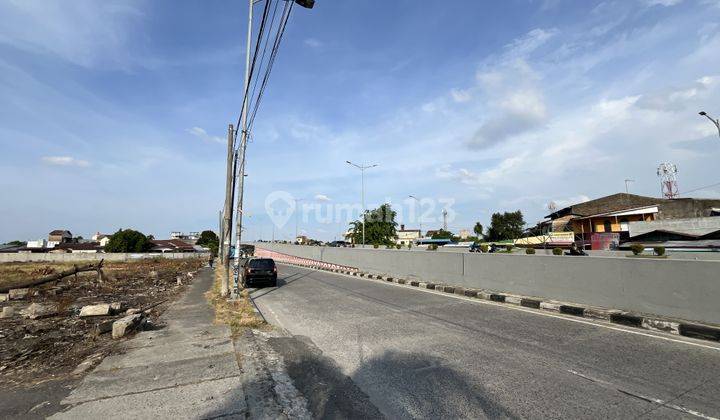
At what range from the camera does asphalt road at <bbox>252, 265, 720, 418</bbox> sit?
4.18 m

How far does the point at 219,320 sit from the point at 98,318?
423cm

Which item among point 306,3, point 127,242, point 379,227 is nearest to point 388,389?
point 306,3

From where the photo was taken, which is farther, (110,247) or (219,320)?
(110,247)

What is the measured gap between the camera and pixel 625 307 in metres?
8.84

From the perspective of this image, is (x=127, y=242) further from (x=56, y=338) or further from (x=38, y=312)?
(x=56, y=338)

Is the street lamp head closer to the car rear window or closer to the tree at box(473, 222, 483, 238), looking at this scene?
the car rear window

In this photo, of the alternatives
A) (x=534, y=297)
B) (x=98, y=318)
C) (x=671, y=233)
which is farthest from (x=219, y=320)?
(x=671, y=233)

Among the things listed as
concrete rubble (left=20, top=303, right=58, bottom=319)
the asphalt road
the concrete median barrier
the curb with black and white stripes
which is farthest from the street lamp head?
concrete rubble (left=20, top=303, right=58, bottom=319)

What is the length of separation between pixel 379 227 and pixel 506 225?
89.4 ft

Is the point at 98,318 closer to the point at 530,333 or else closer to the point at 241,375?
the point at 241,375

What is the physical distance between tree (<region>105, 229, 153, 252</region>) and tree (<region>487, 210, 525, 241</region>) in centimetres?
7757

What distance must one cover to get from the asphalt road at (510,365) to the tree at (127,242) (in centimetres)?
8513

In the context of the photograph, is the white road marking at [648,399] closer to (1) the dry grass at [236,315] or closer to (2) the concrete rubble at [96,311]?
(1) the dry grass at [236,315]

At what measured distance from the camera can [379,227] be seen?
8038 cm
